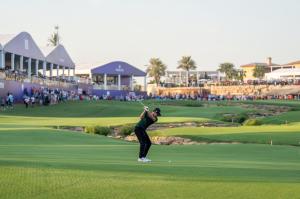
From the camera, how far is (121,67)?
116 metres

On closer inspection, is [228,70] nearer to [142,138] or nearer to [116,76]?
[116,76]

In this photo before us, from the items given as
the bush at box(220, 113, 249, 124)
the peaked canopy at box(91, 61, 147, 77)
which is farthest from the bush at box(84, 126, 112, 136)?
the peaked canopy at box(91, 61, 147, 77)

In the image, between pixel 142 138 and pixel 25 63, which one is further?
pixel 25 63

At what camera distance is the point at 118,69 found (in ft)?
378

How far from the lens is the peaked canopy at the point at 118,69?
369 feet

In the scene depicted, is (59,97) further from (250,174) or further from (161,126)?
(250,174)

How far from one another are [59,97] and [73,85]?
19933mm

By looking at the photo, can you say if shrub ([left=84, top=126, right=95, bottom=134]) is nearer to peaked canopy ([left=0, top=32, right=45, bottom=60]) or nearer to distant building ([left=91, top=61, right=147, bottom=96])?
peaked canopy ([left=0, top=32, right=45, bottom=60])

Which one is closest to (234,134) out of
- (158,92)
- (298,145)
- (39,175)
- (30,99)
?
(298,145)

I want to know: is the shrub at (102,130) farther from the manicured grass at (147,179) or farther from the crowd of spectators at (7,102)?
the crowd of spectators at (7,102)

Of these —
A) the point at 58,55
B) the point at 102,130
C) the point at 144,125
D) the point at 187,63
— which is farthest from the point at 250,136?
the point at 187,63

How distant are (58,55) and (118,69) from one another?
2453cm

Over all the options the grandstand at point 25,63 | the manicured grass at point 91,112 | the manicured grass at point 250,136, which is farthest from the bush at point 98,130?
the grandstand at point 25,63

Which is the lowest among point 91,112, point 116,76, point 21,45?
point 91,112
